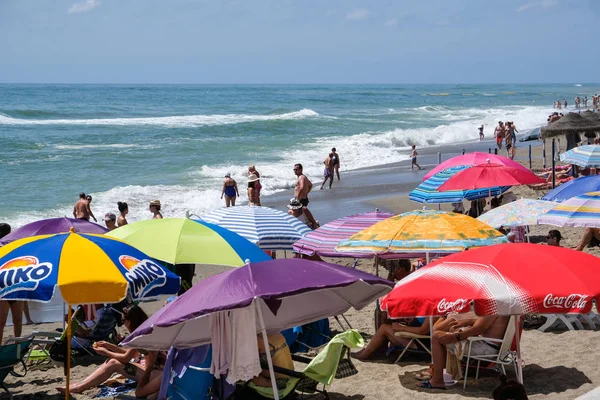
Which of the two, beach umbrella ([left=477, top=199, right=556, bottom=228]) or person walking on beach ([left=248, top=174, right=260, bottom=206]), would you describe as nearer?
beach umbrella ([left=477, top=199, right=556, bottom=228])

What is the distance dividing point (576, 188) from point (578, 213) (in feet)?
6.21

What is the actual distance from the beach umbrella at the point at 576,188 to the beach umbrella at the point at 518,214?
0.34m

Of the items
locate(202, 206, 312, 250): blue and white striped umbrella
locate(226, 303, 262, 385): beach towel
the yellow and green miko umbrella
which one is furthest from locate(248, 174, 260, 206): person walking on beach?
locate(226, 303, 262, 385): beach towel

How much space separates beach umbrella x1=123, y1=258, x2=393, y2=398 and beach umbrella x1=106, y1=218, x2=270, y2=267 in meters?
1.11

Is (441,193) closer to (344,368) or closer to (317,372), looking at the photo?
(344,368)

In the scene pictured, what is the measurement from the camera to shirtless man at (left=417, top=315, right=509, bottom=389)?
6656 mm

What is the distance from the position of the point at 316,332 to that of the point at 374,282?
8.48 feet

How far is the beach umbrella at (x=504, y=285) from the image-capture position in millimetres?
5262

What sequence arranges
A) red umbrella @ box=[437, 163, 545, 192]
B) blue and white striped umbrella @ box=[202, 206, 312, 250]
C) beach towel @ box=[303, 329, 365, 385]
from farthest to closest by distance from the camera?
red umbrella @ box=[437, 163, 545, 192] < blue and white striped umbrella @ box=[202, 206, 312, 250] < beach towel @ box=[303, 329, 365, 385]

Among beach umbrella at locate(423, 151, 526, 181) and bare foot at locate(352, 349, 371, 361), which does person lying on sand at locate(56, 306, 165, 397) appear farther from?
beach umbrella at locate(423, 151, 526, 181)

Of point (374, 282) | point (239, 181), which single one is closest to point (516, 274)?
point (374, 282)

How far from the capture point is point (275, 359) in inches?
251

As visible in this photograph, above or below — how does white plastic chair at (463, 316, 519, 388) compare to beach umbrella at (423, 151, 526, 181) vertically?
below

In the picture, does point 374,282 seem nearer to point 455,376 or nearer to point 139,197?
point 455,376
